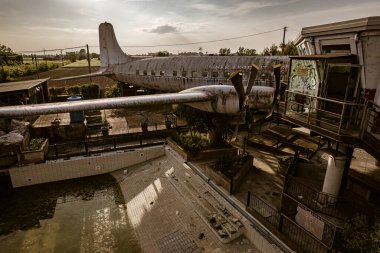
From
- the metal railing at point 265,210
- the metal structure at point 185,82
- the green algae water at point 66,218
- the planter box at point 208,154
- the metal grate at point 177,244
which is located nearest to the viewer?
the metal railing at point 265,210

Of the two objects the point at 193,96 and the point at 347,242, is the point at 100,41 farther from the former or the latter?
the point at 347,242

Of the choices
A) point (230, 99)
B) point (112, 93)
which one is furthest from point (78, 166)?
point (112, 93)

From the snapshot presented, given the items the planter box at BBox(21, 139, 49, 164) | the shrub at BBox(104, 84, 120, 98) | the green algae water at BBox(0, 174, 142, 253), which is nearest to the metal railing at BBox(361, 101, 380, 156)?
the green algae water at BBox(0, 174, 142, 253)

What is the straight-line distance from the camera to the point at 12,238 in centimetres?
1373

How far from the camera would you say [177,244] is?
1232 centimetres

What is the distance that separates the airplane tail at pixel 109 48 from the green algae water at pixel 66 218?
24.0 m

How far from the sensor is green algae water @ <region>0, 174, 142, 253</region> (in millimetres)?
13266

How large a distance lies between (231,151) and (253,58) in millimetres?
9562

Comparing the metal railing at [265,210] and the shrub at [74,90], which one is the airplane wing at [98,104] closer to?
the metal railing at [265,210]

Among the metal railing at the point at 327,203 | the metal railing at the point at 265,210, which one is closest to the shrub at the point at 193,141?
the metal railing at the point at 265,210

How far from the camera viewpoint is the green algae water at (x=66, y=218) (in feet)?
43.5

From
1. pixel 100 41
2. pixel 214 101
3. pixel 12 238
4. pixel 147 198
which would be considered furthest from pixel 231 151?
pixel 100 41

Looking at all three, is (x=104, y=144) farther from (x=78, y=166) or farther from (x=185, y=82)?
(x=185, y=82)

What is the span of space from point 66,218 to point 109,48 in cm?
2894
